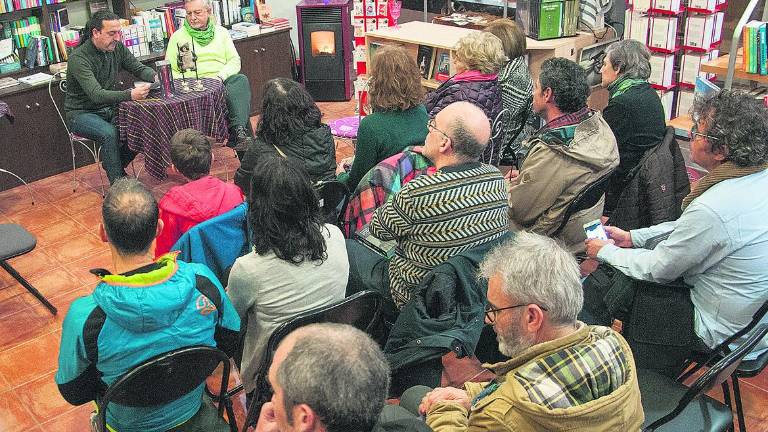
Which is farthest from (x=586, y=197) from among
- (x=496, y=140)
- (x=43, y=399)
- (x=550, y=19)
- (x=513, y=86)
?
(x=43, y=399)

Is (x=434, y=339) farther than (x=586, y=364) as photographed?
Yes

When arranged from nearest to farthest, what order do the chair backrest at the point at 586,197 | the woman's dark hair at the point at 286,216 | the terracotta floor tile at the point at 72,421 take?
1. the woman's dark hair at the point at 286,216
2. the terracotta floor tile at the point at 72,421
3. the chair backrest at the point at 586,197

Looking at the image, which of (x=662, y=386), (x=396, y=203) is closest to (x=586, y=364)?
(x=662, y=386)

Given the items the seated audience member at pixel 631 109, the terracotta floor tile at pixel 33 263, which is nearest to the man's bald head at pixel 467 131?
the seated audience member at pixel 631 109

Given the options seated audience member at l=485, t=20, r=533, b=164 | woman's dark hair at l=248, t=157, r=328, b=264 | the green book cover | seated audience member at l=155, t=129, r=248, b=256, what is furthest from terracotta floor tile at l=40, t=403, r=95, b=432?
the green book cover

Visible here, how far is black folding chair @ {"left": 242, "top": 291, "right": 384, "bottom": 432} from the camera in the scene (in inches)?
90.1

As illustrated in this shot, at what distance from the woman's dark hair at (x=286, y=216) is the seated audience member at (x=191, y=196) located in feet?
2.40

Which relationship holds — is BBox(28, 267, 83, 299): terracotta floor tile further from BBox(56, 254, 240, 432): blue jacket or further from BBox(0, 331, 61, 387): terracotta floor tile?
BBox(56, 254, 240, 432): blue jacket

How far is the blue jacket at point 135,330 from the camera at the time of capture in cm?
209

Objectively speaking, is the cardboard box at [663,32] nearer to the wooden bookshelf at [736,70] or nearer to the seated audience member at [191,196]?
the wooden bookshelf at [736,70]

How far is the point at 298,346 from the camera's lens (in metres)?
1.53

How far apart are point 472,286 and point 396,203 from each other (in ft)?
1.37

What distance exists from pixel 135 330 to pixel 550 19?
4.03 meters

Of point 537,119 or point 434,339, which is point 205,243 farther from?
point 537,119
